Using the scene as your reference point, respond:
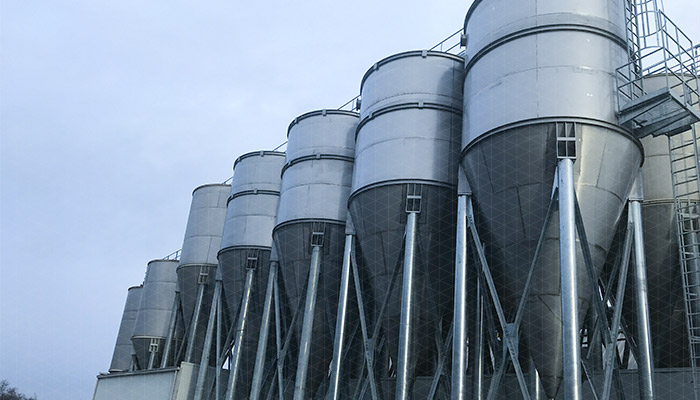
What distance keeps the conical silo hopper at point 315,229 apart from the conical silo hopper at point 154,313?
13249 mm

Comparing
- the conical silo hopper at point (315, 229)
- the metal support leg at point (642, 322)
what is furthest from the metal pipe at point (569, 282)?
the conical silo hopper at point (315, 229)

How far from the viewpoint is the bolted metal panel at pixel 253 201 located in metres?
25.6

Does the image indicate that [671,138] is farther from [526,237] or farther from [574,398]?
[574,398]

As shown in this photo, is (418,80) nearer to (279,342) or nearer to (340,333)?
(340,333)

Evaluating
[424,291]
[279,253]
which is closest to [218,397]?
[279,253]

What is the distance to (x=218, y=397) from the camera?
24469mm

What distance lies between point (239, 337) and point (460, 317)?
37.5ft

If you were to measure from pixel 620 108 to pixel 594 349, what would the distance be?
617cm

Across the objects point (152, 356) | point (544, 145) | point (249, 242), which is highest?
point (249, 242)

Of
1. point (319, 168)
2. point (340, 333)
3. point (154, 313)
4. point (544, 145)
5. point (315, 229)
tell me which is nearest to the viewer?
point (544, 145)

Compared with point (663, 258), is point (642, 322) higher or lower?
lower

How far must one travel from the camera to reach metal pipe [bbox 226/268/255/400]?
2310cm

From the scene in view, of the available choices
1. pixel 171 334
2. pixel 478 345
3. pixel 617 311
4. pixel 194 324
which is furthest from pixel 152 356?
pixel 617 311

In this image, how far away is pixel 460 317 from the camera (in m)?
14.5
